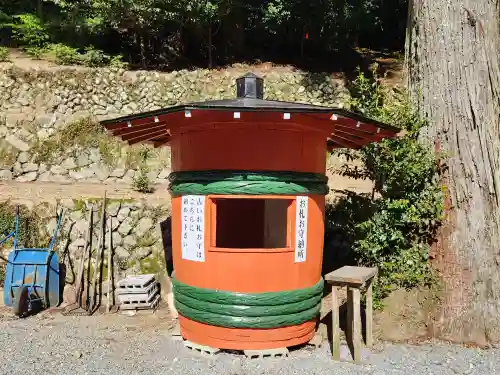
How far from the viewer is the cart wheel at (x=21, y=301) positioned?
6.90 meters

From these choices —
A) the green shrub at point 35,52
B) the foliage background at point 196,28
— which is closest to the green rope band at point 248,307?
the foliage background at point 196,28

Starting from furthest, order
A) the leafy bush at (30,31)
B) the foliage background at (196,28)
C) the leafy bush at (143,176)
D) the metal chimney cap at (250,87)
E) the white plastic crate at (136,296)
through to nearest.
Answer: the leafy bush at (30,31)
the foliage background at (196,28)
the leafy bush at (143,176)
the white plastic crate at (136,296)
the metal chimney cap at (250,87)

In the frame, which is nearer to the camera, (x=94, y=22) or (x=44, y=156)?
(x=44, y=156)

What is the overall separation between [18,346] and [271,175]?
3.82 meters

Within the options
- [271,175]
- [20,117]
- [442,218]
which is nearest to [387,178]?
[442,218]

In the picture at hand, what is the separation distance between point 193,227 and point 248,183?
2.97 ft

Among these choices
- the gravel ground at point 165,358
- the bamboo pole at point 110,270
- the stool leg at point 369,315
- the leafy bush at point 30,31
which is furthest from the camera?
the leafy bush at point 30,31

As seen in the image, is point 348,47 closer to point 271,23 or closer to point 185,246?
point 271,23

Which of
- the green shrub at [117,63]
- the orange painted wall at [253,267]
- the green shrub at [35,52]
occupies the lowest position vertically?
the orange painted wall at [253,267]

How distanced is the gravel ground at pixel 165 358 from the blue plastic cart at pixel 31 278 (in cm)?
76

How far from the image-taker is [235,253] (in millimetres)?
5492

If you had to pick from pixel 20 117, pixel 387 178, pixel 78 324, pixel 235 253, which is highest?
pixel 20 117

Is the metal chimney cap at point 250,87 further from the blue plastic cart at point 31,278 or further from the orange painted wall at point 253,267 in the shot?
the blue plastic cart at point 31,278

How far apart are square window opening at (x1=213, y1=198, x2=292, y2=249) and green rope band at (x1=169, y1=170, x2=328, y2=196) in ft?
7.62
